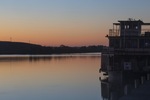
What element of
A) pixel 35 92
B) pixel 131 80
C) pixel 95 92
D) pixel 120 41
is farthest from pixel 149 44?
pixel 35 92

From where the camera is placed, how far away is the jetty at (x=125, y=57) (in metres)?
46.3

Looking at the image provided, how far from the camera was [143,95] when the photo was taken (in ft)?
96.8

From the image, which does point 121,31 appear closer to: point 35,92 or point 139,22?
point 139,22

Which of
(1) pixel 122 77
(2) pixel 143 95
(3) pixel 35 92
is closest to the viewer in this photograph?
(2) pixel 143 95

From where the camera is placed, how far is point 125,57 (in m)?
Answer: 49.6

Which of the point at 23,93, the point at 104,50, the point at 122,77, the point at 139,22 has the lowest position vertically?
the point at 23,93

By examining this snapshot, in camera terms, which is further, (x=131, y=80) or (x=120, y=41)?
(x=120, y=41)

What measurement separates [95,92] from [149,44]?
13353mm

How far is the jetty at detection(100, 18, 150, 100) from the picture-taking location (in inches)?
1823

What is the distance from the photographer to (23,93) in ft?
194

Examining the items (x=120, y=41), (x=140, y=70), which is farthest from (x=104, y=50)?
(x=140, y=70)

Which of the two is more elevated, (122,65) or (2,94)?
(122,65)

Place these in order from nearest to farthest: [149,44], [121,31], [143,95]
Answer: [143,95] → [149,44] → [121,31]

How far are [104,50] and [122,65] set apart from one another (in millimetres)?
4678
